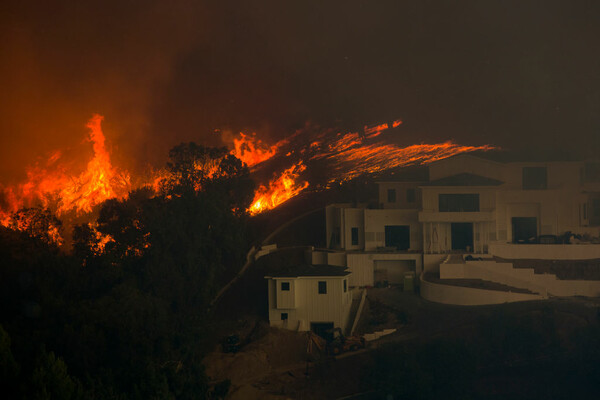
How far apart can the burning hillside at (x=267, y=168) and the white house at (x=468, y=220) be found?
21.0 meters

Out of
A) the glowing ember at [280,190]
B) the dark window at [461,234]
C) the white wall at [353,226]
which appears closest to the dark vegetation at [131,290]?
the white wall at [353,226]

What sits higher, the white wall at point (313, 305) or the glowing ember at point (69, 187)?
the glowing ember at point (69, 187)

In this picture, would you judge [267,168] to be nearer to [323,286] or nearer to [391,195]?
[391,195]

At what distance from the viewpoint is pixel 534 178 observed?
169 ft

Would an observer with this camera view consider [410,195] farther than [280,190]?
No

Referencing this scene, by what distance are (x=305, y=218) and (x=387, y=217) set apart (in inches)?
512

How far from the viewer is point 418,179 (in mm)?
53812

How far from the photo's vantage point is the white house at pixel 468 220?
4722 centimetres

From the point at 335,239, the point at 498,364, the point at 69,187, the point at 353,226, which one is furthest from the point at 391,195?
the point at 69,187

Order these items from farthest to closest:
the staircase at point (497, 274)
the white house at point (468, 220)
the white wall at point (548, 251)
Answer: the white house at point (468, 220) < the white wall at point (548, 251) < the staircase at point (497, 274)

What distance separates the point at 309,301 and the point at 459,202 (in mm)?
13116

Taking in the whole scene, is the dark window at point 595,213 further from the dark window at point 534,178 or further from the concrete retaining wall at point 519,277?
the concrete retaining wall at point 519,277

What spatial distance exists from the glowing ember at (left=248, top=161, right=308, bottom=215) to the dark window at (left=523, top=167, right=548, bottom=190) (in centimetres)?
2828

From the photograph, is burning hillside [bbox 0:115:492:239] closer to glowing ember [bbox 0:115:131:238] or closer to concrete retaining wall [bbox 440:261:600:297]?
glowing ember [bbox 0:115:131:238]
